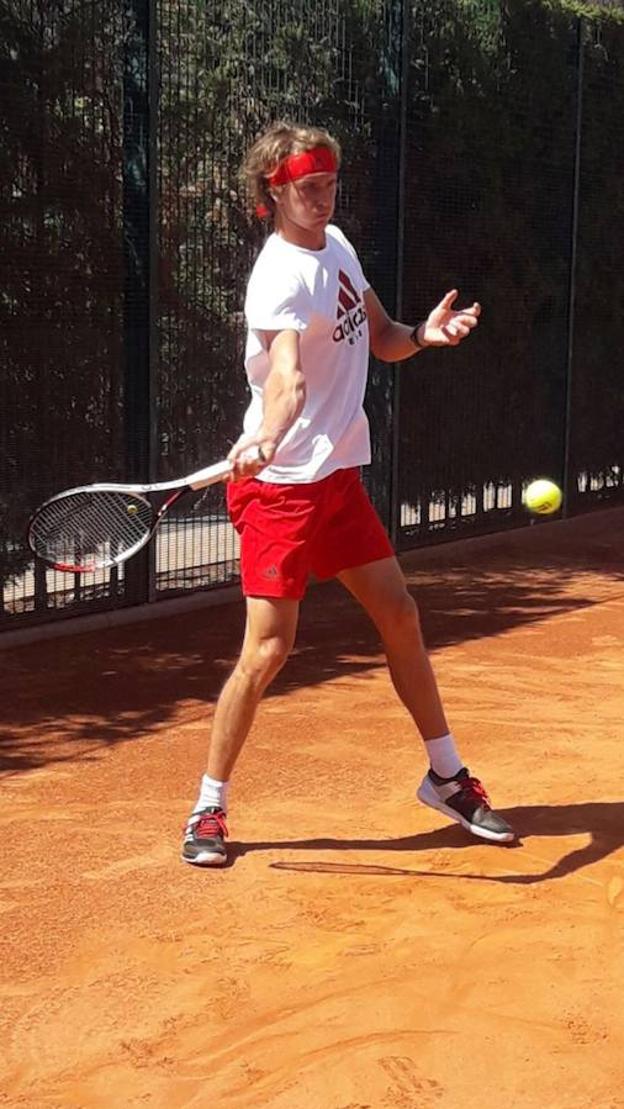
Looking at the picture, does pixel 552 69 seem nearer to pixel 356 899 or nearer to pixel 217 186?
pixel 217 186

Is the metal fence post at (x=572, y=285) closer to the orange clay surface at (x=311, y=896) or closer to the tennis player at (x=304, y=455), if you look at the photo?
the orange clay surface at (x=311, y=896)

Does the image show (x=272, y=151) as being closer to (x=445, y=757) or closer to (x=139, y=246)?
(x=445, y=757)

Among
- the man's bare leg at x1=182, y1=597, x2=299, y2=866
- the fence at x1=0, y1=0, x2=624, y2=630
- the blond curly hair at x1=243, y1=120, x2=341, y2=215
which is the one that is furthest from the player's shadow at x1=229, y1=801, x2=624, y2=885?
the fence at x1=0, y1=0, x2=624, y2=630

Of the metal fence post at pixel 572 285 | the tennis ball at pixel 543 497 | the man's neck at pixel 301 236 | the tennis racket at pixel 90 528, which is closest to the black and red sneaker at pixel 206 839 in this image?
the tennis racket at pixel 90 528

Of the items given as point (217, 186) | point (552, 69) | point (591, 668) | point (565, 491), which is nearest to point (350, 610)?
point (591, 668)

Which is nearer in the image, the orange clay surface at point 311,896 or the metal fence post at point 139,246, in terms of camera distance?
the orange clay surface at point 311,896

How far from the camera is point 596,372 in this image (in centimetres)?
1223

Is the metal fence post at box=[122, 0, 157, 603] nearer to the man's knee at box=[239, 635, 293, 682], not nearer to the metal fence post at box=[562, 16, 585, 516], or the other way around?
the man's knee at box=[239, 635, 293, 682]

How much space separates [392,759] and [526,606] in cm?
326

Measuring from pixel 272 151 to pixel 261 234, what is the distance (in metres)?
4.40

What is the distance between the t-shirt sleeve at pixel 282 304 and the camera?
14.7ft

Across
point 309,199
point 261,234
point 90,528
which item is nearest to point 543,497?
point 90,528

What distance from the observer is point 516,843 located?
4.98m

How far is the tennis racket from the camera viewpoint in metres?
5.11
